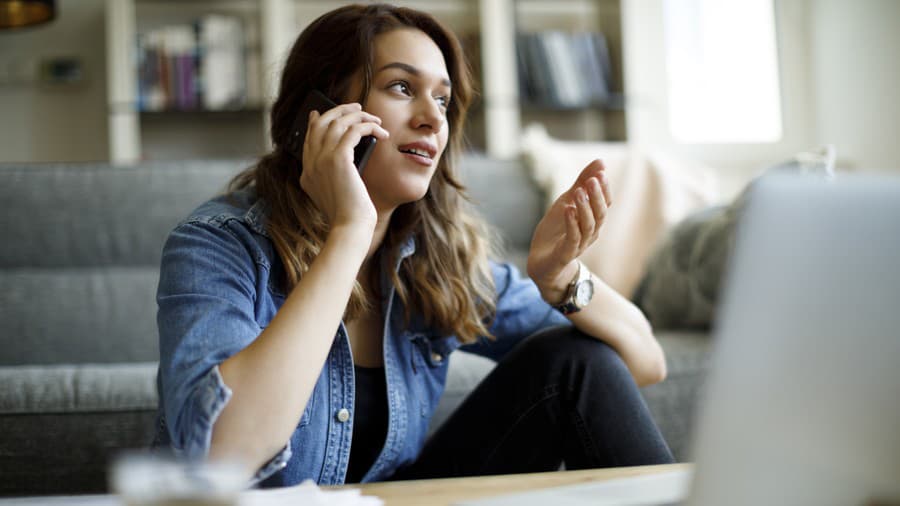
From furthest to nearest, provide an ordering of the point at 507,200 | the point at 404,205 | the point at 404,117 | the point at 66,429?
the point at 507,200
the point at 66,429
the point at 404,205
the point at 404,117

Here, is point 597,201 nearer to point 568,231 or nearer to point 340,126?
point 568,231

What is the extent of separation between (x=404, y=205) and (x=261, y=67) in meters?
2.32

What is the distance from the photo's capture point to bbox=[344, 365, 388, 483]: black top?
47.1 inches

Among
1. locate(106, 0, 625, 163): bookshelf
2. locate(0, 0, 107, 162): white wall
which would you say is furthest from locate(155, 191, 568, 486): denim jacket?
locate(0, 0, 107, 162): white wall

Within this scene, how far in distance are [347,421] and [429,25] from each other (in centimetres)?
59

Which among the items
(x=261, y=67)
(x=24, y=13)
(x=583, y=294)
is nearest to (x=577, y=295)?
(x=583, y=294)

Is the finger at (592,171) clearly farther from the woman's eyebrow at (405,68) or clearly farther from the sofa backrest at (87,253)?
the sofa backrest at (87,253)

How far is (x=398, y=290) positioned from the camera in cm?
125

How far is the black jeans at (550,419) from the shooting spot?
1.08 metres

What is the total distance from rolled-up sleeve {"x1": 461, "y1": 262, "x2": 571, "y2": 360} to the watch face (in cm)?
16

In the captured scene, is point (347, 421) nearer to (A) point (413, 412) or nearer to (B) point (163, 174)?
(A) point (413, 412)

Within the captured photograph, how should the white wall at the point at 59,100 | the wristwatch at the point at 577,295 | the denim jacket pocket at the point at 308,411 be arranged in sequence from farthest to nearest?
the white wall at the point at 59,100
the wristwatch at the point at 577,295
the denim jacket pocket at the point at 308,411

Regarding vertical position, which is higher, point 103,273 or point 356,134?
point 356,134

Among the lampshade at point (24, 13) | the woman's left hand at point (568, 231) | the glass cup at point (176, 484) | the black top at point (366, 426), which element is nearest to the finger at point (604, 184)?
the woman's left hand at point (568, 231)
